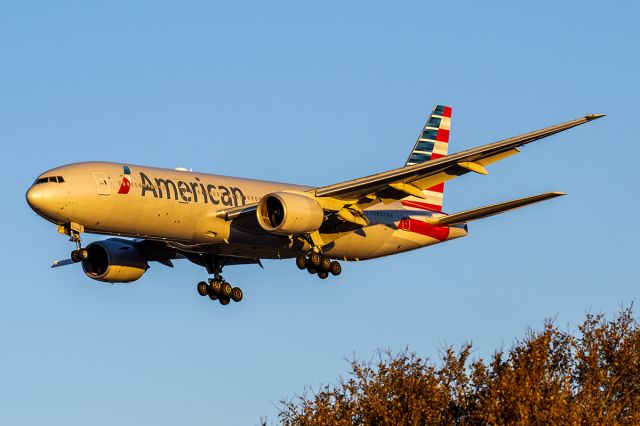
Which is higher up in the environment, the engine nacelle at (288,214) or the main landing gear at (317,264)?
the engine nacelle at (288,214)

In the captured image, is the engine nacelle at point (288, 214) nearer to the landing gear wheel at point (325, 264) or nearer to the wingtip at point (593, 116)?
the landing gear wheel at point (325, 264)

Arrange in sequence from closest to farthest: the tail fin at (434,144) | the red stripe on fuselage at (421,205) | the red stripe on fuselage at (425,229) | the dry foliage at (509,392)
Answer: the dry foliage at (509,392), the red stripe on fuselage at (425,229), the red stripe on fuselage at (421,205), the tail fin at (434,144)

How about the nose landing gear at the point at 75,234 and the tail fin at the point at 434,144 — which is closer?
the nose landing gear at the point at 75,234

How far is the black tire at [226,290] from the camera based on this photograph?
6638 centimetres

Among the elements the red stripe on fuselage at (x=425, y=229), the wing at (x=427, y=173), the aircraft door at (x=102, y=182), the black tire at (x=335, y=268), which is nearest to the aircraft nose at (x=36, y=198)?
the aircraft door at (x=102, y=182)

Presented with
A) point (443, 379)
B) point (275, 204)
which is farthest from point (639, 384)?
point (275, 204)

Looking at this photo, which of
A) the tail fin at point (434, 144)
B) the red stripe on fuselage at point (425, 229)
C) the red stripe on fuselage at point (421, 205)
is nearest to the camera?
the red stripe on fuselage at point (425, 229)

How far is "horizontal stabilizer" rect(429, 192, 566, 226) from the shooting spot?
59.8m

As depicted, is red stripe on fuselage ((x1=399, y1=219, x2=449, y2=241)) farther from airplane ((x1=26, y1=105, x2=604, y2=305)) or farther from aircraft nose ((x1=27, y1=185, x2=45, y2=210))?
aircraft nose ((x1=27, y1=185, x2=45, y2=210))

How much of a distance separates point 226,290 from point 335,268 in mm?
6005

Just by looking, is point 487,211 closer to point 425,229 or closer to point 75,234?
point 425,229

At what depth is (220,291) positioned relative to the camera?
66.4m

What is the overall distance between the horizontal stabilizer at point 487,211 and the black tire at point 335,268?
6394mm

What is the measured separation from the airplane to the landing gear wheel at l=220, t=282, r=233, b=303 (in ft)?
0.16
